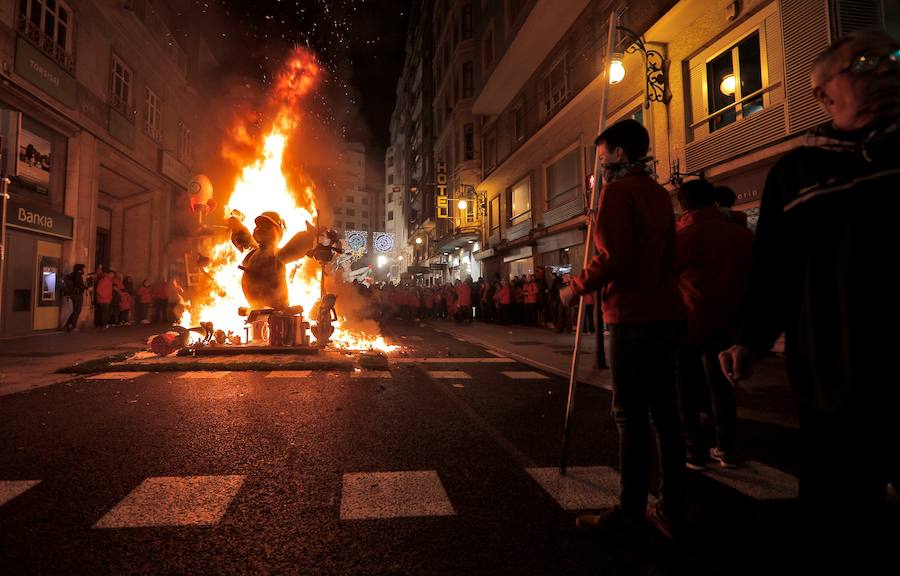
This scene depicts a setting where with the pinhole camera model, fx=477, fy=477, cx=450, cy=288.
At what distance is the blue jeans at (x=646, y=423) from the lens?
2.33m

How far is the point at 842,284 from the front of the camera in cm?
143

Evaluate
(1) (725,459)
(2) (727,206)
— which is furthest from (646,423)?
(2) (727,206)

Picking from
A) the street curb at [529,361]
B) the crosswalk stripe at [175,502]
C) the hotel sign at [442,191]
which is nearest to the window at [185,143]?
the hotel sign at [442,191]

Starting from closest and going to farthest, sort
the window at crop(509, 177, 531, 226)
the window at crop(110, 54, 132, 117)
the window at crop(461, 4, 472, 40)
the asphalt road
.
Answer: the asphalt road, the window at crop(110, 54, 132, 117), the window at crop(509, 177, 531, 226), the window at crop(461, 4, 472, 40)

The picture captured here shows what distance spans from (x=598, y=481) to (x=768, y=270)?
2030 millimetres

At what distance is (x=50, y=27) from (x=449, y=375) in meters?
17.0

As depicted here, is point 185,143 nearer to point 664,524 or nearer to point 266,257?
point 266,257

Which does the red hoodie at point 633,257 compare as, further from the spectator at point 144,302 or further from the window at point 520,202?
the spectator at point 144,302

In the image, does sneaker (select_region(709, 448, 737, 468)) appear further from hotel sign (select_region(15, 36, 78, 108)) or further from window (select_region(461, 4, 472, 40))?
window (select_region(461, 4, 472, 40))

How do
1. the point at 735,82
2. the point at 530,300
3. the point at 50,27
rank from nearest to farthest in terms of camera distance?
the point at 735,82 < the point at 50,27 < the point at 530,300

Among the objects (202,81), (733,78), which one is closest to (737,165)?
(733,78)

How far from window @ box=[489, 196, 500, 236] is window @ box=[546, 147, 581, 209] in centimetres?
661

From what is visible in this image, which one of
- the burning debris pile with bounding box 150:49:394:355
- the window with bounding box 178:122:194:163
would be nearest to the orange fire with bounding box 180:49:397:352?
the burning debris pile with bounding box 150:49:394:355

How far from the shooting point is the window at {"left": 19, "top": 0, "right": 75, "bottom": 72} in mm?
13492
